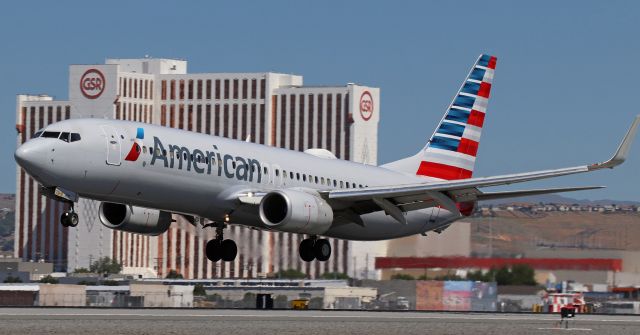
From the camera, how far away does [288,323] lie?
55.1 meters

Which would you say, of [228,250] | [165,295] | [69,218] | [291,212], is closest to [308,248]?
[228,250]

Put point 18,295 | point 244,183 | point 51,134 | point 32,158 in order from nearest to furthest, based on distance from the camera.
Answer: point 32,158 < point 51,134 < point 244,183 < point 18,295

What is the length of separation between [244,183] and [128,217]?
574cm

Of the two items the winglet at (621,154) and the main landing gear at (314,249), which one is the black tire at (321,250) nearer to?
the main landing gear at (314,249)

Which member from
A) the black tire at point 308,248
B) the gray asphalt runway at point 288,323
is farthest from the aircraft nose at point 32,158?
the black tire at point 308,248

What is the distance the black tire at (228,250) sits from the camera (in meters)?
69.2

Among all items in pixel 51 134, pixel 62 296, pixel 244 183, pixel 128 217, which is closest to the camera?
pixel 51 134

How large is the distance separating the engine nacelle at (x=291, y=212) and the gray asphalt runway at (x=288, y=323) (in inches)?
146

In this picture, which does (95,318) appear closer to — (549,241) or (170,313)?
(170,313)

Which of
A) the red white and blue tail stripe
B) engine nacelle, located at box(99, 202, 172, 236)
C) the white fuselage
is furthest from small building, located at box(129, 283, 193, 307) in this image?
the white fuselage

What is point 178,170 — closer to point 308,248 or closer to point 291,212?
point 291,212

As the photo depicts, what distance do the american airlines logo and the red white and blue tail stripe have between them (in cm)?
1364

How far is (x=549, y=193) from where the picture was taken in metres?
65.9

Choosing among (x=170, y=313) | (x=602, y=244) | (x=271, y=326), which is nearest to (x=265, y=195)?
(x=170, y=313)
